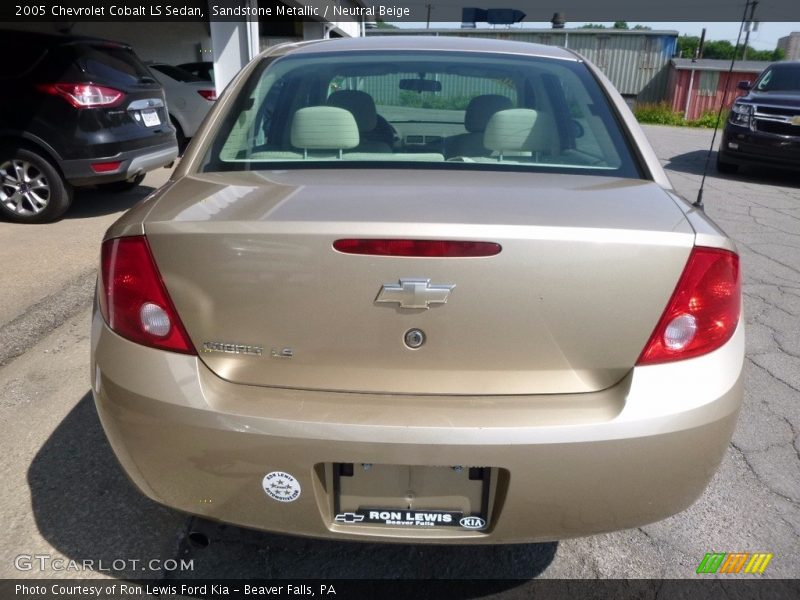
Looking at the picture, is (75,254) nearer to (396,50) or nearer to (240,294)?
(396,50)

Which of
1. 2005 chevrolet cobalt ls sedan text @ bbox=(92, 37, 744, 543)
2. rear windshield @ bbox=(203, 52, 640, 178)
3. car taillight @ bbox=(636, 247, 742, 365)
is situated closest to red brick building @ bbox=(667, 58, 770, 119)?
rear windshield @ bbox=(203, 52, 640, 178)

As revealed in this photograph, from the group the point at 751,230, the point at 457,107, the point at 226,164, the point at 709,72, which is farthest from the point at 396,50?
the point at 709,72

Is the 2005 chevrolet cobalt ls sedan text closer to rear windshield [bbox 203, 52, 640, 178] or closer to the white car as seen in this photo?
rear windshield [bbox 203, 52, 640, 178]

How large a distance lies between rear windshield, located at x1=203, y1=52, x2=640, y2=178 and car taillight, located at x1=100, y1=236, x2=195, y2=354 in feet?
1.91

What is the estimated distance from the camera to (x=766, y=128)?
948 centimetres

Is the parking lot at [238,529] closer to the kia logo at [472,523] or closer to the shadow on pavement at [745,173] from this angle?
the kia logo at [472,523]

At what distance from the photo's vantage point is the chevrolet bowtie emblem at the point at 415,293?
1.49 m

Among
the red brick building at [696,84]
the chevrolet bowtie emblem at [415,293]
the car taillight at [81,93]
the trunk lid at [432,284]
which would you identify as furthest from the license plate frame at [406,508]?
the red brick building at [696,84]

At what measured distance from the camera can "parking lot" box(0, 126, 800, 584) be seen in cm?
A: 206

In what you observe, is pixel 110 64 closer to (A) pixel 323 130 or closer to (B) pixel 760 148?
(A) pixel 323 130

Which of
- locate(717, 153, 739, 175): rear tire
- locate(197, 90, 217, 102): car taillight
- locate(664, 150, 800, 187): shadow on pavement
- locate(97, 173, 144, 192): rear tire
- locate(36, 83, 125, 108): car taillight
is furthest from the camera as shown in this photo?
locate(717, 153, 739, 175): rear tire

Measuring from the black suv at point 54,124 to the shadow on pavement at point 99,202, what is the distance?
44cm

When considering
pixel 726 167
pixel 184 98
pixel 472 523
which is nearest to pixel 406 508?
pixel 472 523
